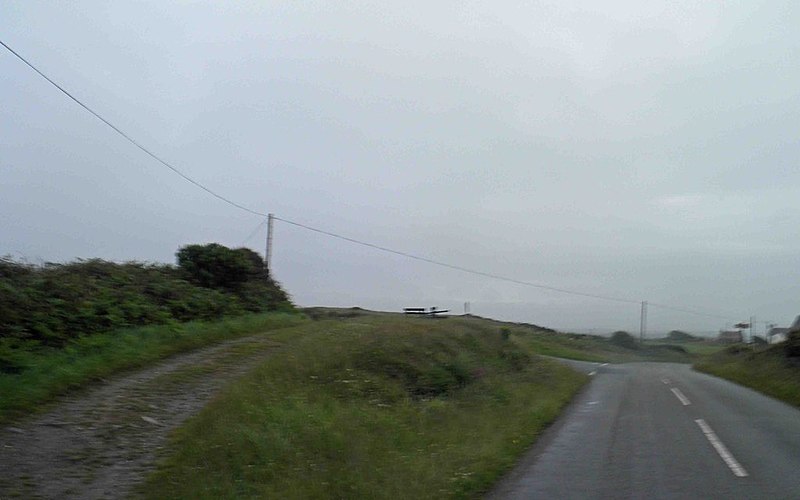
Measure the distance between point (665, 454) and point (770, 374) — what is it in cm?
1781

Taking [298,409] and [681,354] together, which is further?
[681,354]

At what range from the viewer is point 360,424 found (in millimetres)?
11695

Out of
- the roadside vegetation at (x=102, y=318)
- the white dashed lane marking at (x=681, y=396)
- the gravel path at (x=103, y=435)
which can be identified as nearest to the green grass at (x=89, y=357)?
the roadside vegetation at (x=102, y=318)

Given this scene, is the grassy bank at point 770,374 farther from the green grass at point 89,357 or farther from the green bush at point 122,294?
the green bush at point 122,294

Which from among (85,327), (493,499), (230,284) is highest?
(230,284)

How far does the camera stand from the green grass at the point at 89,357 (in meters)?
10.7

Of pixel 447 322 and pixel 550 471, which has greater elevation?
pixel 447 322

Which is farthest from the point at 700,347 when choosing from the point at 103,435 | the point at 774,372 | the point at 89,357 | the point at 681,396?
the point at 103,435

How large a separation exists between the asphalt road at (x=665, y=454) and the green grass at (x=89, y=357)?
649 centimetres

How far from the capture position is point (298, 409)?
11.7m

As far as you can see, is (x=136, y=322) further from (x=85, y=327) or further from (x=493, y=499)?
(x=493, y=499)

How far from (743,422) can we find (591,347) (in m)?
54.9

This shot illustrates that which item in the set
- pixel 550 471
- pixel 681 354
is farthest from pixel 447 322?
pixel 681 354

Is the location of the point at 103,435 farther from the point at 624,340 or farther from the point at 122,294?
the point at 624,340
